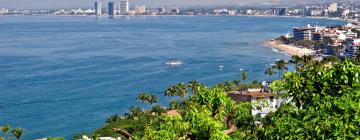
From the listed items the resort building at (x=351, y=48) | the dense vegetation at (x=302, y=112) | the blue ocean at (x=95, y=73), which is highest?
the dense vegetation at (x=302, y=112)

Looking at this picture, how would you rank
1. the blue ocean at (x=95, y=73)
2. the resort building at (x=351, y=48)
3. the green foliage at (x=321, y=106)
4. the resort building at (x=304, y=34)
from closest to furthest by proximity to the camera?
the green foliage at (x=321, y=106), the blue ocean at (x=95, y=73), the resort building at (x=351, y=48), the resort building at (x=304, y=34)

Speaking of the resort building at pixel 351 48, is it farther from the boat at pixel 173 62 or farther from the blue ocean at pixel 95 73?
the boat at pixel 173 62

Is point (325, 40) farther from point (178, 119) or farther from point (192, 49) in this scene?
point (178, 119)

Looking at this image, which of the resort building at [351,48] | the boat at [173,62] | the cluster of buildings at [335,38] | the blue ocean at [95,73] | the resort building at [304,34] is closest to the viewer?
the blue ocean at [95,73]

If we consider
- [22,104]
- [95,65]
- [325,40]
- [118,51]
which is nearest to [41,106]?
[22,104]

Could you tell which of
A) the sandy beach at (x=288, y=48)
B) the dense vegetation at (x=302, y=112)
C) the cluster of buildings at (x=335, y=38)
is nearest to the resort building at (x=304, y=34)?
the cluster of buildings at (x=335, y=38)

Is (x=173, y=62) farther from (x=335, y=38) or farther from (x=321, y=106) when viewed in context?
(x=321, y=106)

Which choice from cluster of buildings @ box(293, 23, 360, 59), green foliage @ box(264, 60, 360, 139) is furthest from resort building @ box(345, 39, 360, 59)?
green foliage @ box(264, 60, 360, 139)
